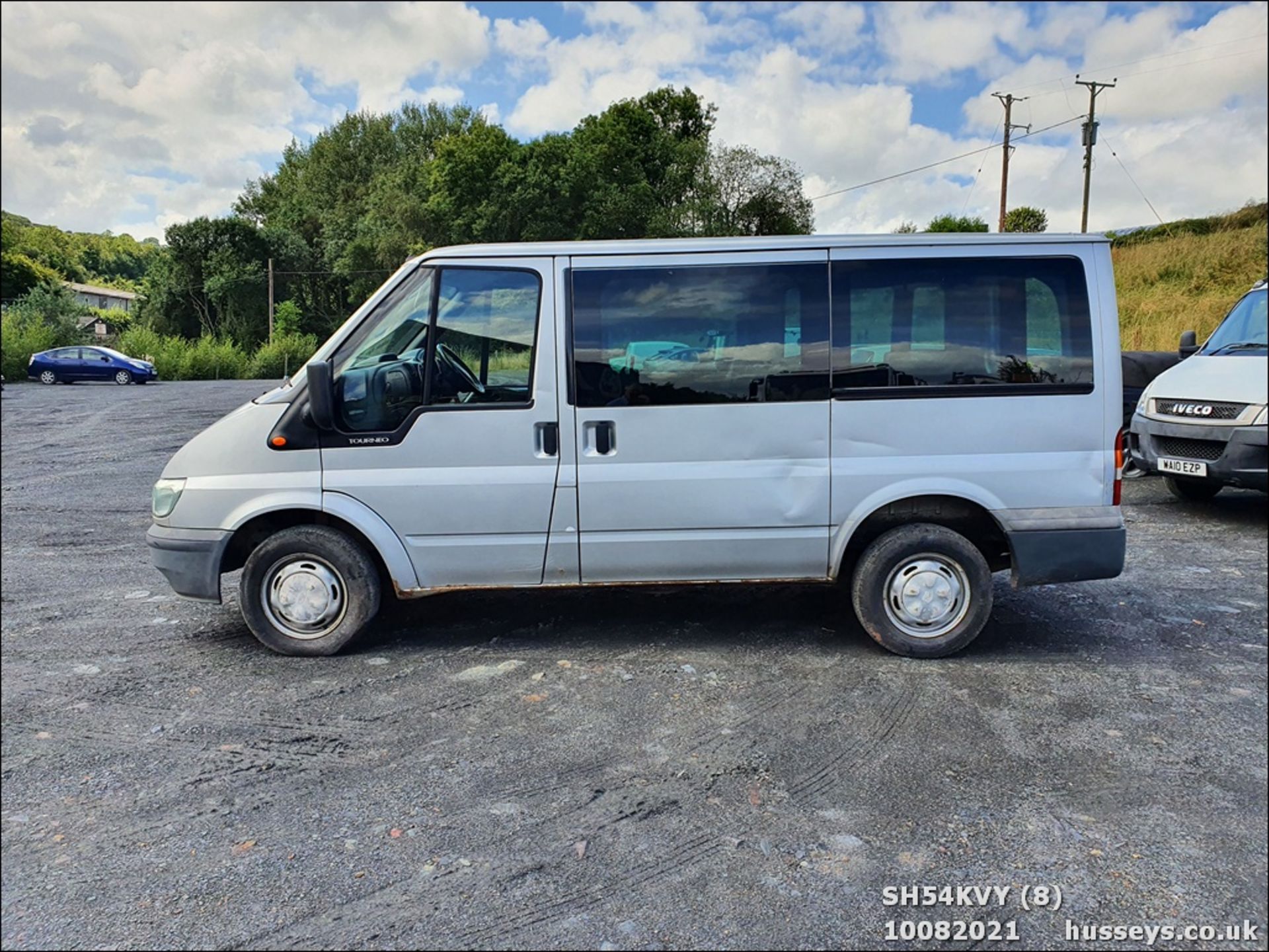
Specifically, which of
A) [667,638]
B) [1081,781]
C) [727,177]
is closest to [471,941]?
[1081,781]

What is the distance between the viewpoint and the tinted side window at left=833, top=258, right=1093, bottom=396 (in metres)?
4.39

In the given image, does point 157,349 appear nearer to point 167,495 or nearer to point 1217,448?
point 167,495

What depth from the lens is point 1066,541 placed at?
14.5ft

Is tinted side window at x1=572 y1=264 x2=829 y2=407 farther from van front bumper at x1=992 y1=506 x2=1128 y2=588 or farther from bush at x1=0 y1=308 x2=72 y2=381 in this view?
bush at x1=0 y1=308 x2=72 y2=381

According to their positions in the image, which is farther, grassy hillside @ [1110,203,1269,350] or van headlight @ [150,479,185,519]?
van headlight @ [150,479,185,519]

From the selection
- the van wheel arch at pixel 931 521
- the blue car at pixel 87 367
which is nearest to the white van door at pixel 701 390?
the van wheel arch at pixel 931 521

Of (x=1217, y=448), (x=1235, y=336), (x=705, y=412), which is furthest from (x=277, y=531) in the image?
(x=1235, y=336)

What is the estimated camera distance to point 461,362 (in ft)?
14.5

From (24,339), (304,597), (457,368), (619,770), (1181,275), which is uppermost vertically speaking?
(24,339)

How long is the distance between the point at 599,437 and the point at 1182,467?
5.05 metres

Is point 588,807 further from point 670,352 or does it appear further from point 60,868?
point 670,352

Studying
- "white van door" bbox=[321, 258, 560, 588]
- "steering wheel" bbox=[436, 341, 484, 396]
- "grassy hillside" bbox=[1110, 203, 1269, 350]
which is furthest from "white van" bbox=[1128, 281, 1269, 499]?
"steering wheel" bbox=[436, 341, 484, 396]

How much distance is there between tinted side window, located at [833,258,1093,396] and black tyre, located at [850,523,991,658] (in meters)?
0.83

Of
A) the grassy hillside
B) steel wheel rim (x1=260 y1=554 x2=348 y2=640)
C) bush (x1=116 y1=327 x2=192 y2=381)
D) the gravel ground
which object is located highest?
bush (x1=116 y1=327 x2=192 y2=381)
